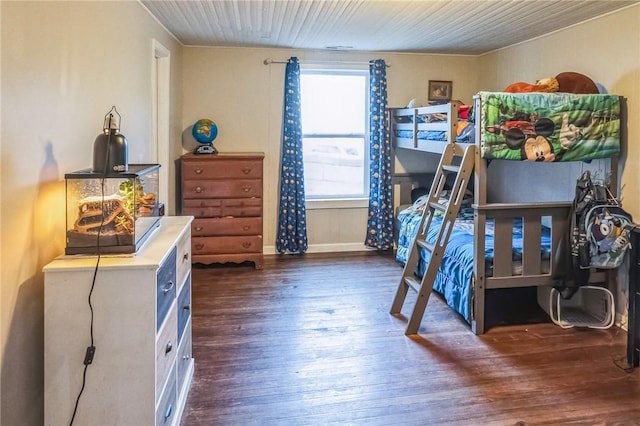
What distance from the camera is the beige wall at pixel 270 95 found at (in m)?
4.98

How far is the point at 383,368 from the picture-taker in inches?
105

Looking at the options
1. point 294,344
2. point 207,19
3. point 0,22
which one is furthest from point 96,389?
point 207,19

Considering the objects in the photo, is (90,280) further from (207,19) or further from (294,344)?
(207,19)

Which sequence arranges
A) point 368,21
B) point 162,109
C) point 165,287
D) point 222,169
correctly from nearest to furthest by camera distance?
point 165,287 → point 368,21 → point 162,109 → point 222,169

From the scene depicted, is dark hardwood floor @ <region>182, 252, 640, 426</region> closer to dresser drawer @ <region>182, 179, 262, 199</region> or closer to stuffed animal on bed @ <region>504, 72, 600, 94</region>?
dresser drawer @ <region>182, 179, 262, 199</region>

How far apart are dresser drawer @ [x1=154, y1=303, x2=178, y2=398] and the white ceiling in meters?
2.25

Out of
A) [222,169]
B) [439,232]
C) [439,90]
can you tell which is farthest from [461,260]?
[439,90]

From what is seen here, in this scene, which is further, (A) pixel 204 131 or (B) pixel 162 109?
(A) pixel 204 131

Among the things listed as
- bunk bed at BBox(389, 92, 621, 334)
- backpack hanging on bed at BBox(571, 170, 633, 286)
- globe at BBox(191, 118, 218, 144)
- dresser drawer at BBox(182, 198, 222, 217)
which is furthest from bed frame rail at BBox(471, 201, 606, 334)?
globe at BBox(191, 118, 218, 144)

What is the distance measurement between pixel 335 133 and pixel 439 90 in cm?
129

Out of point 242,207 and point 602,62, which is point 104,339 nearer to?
point 242,207

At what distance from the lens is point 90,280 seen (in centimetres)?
165

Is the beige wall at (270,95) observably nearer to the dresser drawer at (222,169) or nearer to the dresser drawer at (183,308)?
the dresser drawer at (222,169)

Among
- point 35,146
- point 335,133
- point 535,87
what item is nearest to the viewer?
point 35,146
